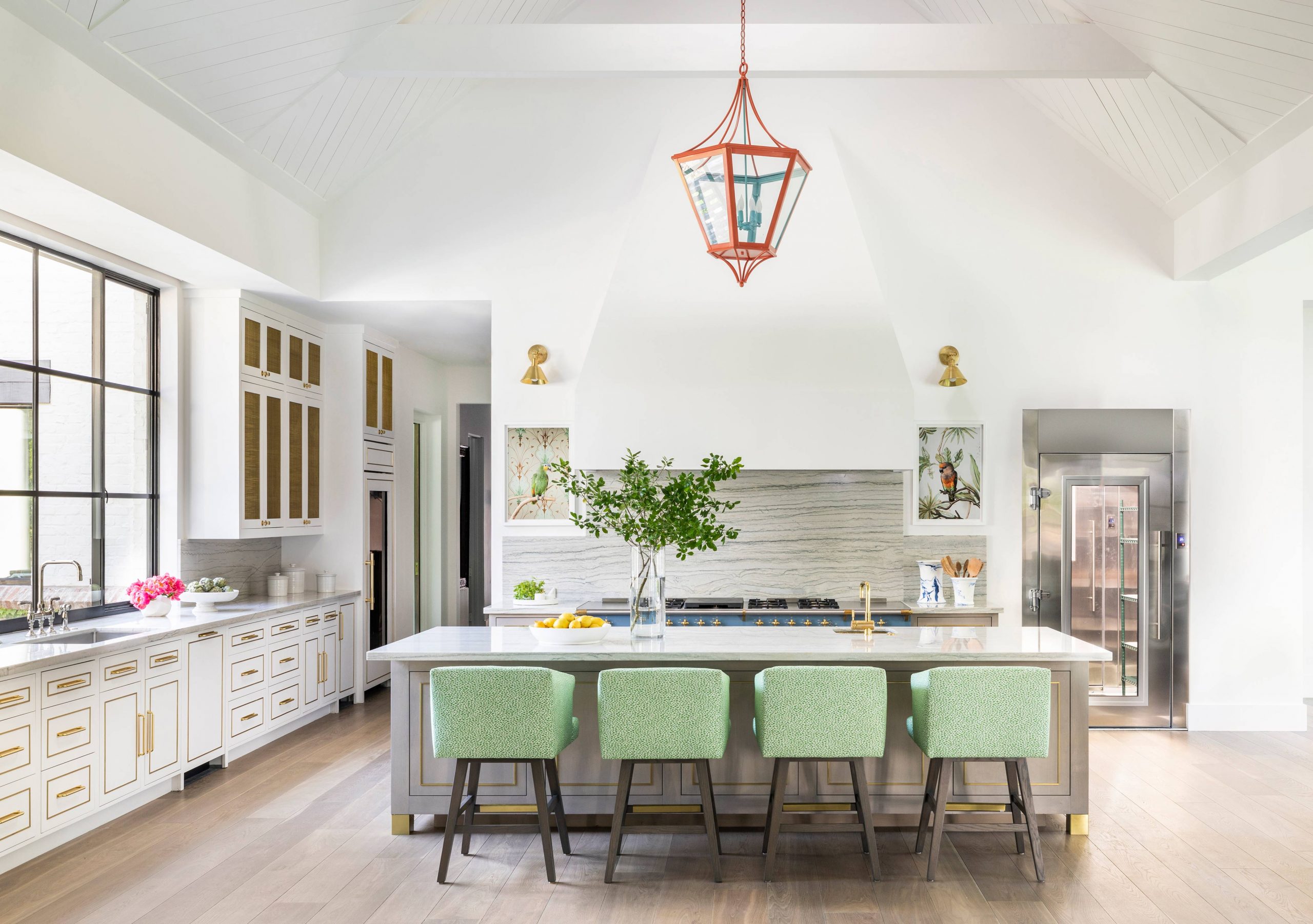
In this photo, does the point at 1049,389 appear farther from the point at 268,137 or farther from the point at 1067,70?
the point at 268,137

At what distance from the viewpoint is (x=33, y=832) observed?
3.65 m

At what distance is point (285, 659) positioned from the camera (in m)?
5.65

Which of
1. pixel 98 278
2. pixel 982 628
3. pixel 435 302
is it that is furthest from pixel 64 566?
pixel 982 628

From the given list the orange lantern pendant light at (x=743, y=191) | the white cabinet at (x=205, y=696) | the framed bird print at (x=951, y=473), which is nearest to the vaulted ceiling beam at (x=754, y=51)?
the orange lantern pendant light at (x=743, y=191)

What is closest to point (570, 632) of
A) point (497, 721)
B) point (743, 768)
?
point (497, 721)

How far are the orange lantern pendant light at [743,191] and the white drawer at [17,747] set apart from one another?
3123 mm

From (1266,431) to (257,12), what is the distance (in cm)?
627

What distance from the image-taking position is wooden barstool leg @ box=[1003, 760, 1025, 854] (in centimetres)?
367

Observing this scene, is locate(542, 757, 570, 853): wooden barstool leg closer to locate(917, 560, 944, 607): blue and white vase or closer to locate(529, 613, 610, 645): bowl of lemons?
locate(529, 613, 610, 645): bowl of lemons

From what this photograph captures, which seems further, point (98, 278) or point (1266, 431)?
point (1266, 431)

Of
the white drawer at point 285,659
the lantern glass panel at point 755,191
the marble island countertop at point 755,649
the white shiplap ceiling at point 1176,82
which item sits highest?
the white shiplap ceiling at point 1176,82

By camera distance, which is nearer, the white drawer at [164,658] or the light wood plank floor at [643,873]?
the light wood plank floor at [643,873]

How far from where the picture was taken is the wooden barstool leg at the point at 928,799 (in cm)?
362

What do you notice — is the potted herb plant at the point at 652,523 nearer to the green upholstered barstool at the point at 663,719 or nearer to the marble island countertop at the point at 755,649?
the marble island countertop at the point at 755,649
